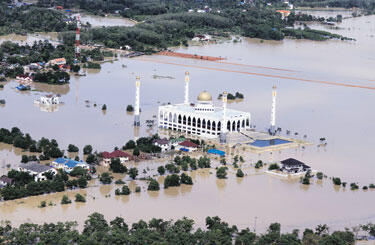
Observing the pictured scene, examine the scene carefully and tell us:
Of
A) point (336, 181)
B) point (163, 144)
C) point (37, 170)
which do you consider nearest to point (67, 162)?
point (37, 170)

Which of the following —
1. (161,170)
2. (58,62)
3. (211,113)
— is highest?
(211,113)

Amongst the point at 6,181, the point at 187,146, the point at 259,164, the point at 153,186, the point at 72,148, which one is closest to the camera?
the point at 6,181

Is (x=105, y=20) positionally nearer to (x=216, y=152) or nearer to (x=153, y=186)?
(x=216, y=152)

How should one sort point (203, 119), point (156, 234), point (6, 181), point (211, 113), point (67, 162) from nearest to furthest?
point (156, 234), point (6, 181), point (67, 162), point (203, 119), point (211, 113)

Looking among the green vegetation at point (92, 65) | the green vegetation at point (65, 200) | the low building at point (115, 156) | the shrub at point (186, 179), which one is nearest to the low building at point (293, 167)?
the shrub at point (186, 179)

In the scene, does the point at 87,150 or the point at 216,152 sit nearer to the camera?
the point at 87,150

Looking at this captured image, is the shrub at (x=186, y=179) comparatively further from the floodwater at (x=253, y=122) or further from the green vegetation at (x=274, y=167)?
the green vegetation at (x=274, y=167)

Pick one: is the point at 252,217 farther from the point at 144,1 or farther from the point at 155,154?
the point at 144,1
